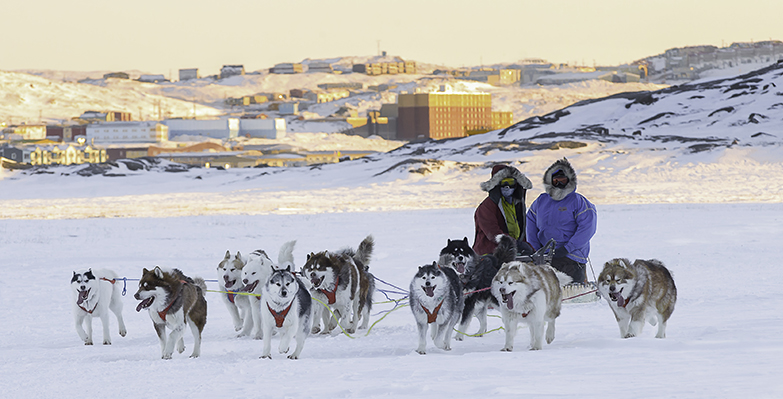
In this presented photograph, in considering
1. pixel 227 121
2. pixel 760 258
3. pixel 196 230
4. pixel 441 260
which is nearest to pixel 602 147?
pixel 196 230

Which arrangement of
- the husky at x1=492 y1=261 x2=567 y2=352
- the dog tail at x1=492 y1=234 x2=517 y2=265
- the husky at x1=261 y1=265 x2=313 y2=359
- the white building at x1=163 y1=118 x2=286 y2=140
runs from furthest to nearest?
the white building at x1=163 y1=118 x2=286 y2=140 → the dog tail at x1=492 y1=234 x2=517 y2=265 → the husky at x1=261 y1=265 x2=313 y2=359 → the husky at x1=492 y1=261 x2=567 y2=352

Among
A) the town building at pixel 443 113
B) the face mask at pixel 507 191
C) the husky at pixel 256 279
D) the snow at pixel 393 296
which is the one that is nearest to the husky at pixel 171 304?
the snow at pixel 393 296

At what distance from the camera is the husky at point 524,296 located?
670 cm

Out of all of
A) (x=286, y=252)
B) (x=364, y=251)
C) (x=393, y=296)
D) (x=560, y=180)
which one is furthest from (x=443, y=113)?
(x=286, y=252)

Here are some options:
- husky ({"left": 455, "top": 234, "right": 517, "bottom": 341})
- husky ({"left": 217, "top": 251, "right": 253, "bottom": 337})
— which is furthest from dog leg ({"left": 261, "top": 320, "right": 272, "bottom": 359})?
husky ({"left": 455, "top": 234, "right": 517, "bottom": 341})

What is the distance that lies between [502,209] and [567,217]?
0.63m

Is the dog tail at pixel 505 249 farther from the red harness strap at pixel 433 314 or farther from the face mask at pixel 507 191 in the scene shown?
the red harness strap at pixel 433 314

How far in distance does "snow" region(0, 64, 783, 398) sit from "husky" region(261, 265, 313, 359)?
0.54 feet

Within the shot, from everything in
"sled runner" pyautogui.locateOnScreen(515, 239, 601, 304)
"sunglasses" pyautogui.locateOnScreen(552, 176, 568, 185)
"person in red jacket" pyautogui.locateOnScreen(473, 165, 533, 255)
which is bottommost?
"sled runner" pyautogui.locateOnScreen(515, 239, 601, 304)

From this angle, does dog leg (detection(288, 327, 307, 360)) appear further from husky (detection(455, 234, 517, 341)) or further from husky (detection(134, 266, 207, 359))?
husky (detection(455, 234, 517, 341))

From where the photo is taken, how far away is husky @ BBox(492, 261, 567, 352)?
6703mm

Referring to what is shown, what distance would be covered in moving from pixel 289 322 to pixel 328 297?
1.06 m

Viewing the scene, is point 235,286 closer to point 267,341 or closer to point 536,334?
point 267,341

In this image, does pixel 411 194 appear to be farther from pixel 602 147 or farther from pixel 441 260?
pixel 441 260
